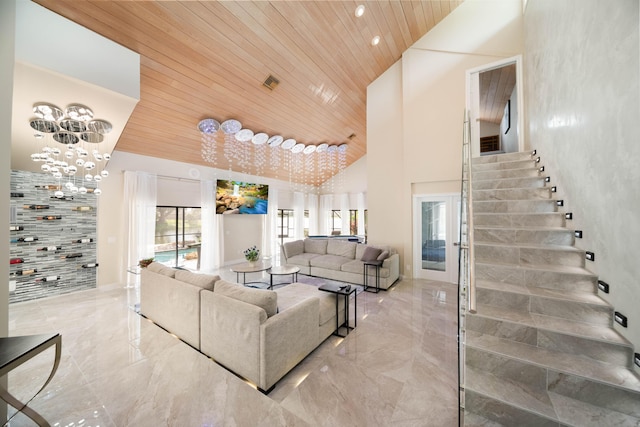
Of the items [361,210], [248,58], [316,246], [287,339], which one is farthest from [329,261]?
[361,210]

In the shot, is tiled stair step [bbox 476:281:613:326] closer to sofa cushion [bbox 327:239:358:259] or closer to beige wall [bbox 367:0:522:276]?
beige wall [bbox 367:0:522:276]

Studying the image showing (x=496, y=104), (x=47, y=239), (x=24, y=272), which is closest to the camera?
(x=24, y=272)

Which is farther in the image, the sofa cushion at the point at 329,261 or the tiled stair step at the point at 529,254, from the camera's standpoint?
the sofa cushion at the point at 329,261

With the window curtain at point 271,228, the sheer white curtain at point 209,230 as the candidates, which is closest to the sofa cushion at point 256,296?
the sheer white curtain at point 209,230

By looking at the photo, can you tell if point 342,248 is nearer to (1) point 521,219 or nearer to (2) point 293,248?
(2) point 293,248

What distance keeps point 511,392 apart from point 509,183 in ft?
9.53

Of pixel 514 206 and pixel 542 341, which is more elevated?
pixel 514 206

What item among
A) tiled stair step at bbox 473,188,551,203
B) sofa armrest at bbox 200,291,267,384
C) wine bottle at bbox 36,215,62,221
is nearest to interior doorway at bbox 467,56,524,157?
tiled stair step at bbox 473,188,551,203

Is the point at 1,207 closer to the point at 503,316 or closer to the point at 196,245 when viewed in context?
the point at 503,316

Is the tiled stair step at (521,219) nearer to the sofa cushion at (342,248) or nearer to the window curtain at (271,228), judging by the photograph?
the sofa cushion at (342,248)

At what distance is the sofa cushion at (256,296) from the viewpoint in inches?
86.5

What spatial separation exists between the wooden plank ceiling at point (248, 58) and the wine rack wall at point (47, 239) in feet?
4.86

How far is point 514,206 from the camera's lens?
2.96m

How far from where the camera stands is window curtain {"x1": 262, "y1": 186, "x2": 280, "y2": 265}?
8188 mm
